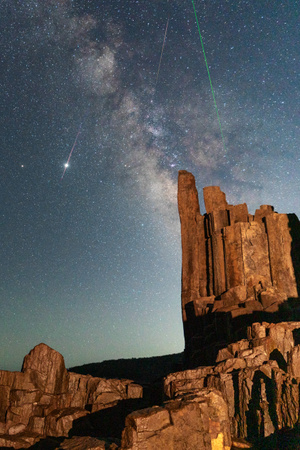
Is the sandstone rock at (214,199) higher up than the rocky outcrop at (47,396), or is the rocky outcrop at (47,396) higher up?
the sandstone rock at (214,199)

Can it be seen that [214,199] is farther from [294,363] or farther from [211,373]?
[294,363]


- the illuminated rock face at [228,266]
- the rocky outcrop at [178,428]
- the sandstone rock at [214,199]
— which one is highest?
the sandstone rock at [214,199]

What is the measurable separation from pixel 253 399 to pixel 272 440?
A: 1.85 metres

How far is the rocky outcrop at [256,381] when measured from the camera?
11.6 metres

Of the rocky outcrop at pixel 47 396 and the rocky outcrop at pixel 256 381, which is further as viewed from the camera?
the rocky outcrop at pixel 47 396

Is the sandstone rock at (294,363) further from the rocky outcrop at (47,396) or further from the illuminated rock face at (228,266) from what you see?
the rocky outcrop at (47,396)

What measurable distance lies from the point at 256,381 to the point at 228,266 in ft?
57.9

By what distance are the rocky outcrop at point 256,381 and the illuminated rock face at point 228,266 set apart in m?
6.09

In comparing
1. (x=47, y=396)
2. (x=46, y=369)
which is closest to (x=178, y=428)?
(x=47, y=396)

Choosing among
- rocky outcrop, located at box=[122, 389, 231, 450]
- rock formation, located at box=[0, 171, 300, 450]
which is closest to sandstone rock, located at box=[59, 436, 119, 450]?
rock formation, located at box=[0, 171, 300, 450]

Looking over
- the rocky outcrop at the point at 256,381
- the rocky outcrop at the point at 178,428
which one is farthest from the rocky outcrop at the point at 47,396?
the rocky outcrop at the point at 178,428

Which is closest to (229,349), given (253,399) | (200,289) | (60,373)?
(253,399)

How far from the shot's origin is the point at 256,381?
42.0ft

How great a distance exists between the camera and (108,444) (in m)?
9.69
